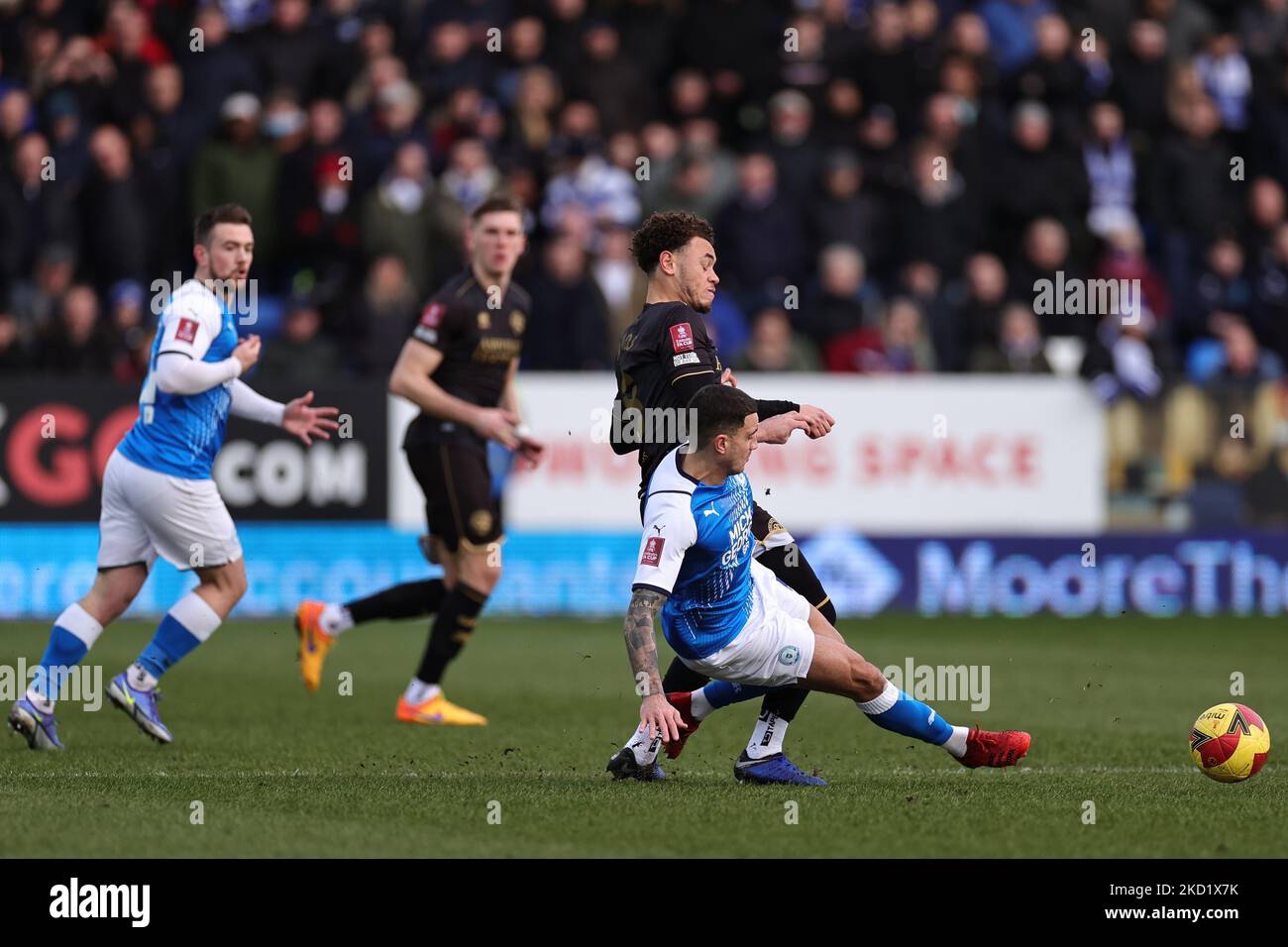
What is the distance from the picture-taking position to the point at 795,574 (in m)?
8.59

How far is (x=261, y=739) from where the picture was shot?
966cm

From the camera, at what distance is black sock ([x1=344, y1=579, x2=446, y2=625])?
436 inches

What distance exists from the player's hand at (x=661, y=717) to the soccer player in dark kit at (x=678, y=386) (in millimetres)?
781

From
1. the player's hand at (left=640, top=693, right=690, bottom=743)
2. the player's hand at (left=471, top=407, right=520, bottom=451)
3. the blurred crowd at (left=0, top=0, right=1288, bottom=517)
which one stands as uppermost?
the blurred crowd at (left=0, top=0, right=1288, bottom=517)

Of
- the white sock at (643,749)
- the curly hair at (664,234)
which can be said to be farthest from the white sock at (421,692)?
the curly hair at (664,234)

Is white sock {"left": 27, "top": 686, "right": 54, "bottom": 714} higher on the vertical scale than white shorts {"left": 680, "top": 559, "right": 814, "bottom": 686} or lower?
lower

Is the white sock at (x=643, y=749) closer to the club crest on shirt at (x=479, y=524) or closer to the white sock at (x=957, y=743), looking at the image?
the white sock at (x=957, y=743)

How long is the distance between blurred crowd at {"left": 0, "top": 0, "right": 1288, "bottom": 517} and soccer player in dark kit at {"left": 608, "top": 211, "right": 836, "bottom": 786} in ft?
27.9

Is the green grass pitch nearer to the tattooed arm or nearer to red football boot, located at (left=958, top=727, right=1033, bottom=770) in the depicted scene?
red football boot, located at (left=958, top=727, right=1033, bottom=770)

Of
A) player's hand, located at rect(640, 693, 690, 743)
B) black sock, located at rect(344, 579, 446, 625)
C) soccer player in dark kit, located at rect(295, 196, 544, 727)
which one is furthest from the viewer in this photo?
black sock, located at rect(344, 579, 446, 625)

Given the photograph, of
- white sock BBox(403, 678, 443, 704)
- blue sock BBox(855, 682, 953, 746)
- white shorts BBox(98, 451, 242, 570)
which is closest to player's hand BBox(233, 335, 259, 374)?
white shorts BBox(98, 451, 242, 570)

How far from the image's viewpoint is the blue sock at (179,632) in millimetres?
9656
